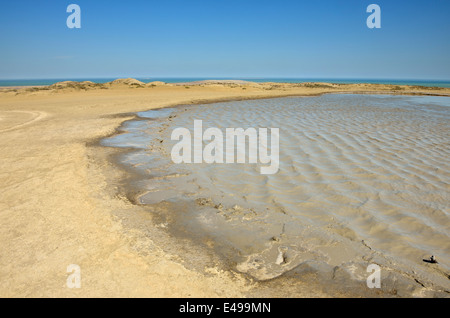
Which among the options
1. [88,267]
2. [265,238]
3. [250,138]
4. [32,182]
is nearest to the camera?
[88,267]

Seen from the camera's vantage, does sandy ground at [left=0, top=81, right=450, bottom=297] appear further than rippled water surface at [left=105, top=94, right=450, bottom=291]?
No

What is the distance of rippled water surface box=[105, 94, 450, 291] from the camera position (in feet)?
9.13

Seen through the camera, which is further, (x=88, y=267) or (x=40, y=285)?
(x=88, y=267)

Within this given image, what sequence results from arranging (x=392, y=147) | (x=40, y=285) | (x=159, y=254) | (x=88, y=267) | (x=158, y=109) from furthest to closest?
(x=158, y=109) < (x=392, y=147) < (x=159, y=254) < (x=88, y=267) < (x=40, y=285)

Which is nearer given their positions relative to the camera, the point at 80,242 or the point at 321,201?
the point at 80,242

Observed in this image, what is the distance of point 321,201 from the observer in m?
3.90

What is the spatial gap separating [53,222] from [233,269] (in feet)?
7.07

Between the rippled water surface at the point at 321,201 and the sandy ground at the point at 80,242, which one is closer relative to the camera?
the sandy ground at the point at 80,242

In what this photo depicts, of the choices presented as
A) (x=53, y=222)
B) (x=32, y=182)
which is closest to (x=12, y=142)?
(x=32, y=182)

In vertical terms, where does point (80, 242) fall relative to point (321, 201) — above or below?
below

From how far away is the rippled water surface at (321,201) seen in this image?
2.78 metres
